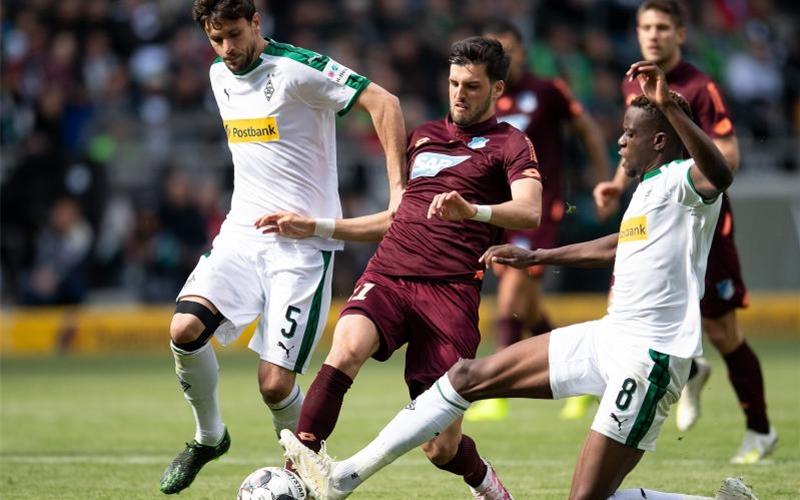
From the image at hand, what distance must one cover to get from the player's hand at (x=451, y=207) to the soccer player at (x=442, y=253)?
0.11 m

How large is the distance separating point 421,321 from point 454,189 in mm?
653

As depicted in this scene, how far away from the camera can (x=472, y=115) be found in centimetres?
658

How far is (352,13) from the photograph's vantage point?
19906 millimetres

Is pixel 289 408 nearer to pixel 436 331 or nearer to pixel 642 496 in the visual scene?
pixel 436 331

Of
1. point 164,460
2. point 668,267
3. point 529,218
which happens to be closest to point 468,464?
point 529,218

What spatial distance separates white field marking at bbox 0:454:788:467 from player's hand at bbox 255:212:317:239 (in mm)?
1886

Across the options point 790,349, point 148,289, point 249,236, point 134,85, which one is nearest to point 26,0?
point 134,85

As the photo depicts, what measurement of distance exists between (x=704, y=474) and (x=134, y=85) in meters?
12.3

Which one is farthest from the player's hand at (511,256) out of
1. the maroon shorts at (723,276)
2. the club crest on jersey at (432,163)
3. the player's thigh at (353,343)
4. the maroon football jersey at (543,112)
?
the maroon football jersey at (543,112)

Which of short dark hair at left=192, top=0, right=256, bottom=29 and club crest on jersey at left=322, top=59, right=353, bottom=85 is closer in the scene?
short dark hair at left=192, top=0, right=256, bottom=29

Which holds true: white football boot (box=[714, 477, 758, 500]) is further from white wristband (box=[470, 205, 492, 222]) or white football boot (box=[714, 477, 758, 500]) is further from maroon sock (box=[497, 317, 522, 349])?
maroon sock (box=[497, 317, 522, 349])

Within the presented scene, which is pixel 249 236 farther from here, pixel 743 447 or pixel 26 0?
pixel 26 0

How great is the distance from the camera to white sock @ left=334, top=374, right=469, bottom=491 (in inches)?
223

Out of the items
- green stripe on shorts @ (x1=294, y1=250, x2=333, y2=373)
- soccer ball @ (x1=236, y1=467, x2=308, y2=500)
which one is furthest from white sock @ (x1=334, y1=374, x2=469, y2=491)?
green stripe on shorts @ (x1=294, y1=250, x2=333, y2=373)
